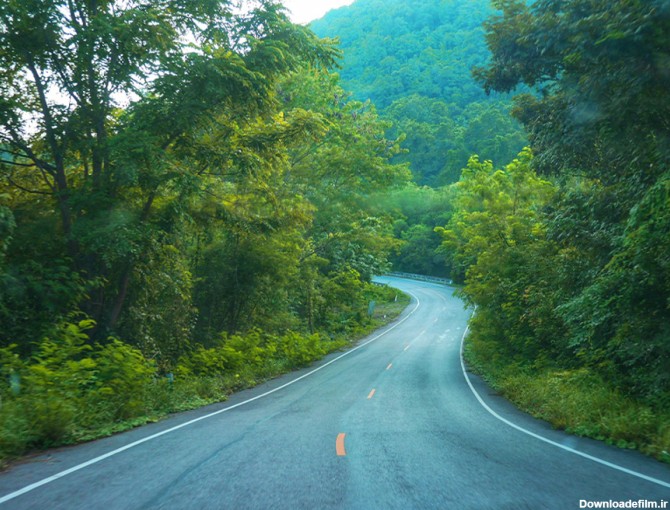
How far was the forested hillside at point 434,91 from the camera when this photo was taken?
6950cm

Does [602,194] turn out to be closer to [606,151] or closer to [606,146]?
[606,151]

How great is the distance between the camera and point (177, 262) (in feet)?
54.6

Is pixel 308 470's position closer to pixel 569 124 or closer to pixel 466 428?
pixel 466 428

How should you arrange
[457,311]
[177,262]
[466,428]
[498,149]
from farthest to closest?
[498,149] < [457,311] < [177,262] < [466,428]

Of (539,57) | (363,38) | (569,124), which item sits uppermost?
(363,38)

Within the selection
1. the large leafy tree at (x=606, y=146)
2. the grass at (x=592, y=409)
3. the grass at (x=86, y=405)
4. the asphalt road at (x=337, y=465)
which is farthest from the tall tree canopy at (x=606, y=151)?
the grass at (x=86, y=405)

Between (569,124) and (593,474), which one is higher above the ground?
(569,124)

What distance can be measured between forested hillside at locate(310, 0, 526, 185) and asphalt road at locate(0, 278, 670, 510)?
58.7 meters

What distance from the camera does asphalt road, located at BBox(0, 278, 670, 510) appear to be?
513cm

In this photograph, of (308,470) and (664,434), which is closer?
(308,470)

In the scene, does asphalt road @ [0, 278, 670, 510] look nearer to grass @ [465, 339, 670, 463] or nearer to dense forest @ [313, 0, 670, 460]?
grass @ [465, 339, 670, 463]

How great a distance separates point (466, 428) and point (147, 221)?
956cm

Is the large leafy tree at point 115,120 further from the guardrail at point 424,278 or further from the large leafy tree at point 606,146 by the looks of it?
the guardrail at point 424,278

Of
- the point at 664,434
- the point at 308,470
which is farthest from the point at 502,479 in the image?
the point at 664,434
